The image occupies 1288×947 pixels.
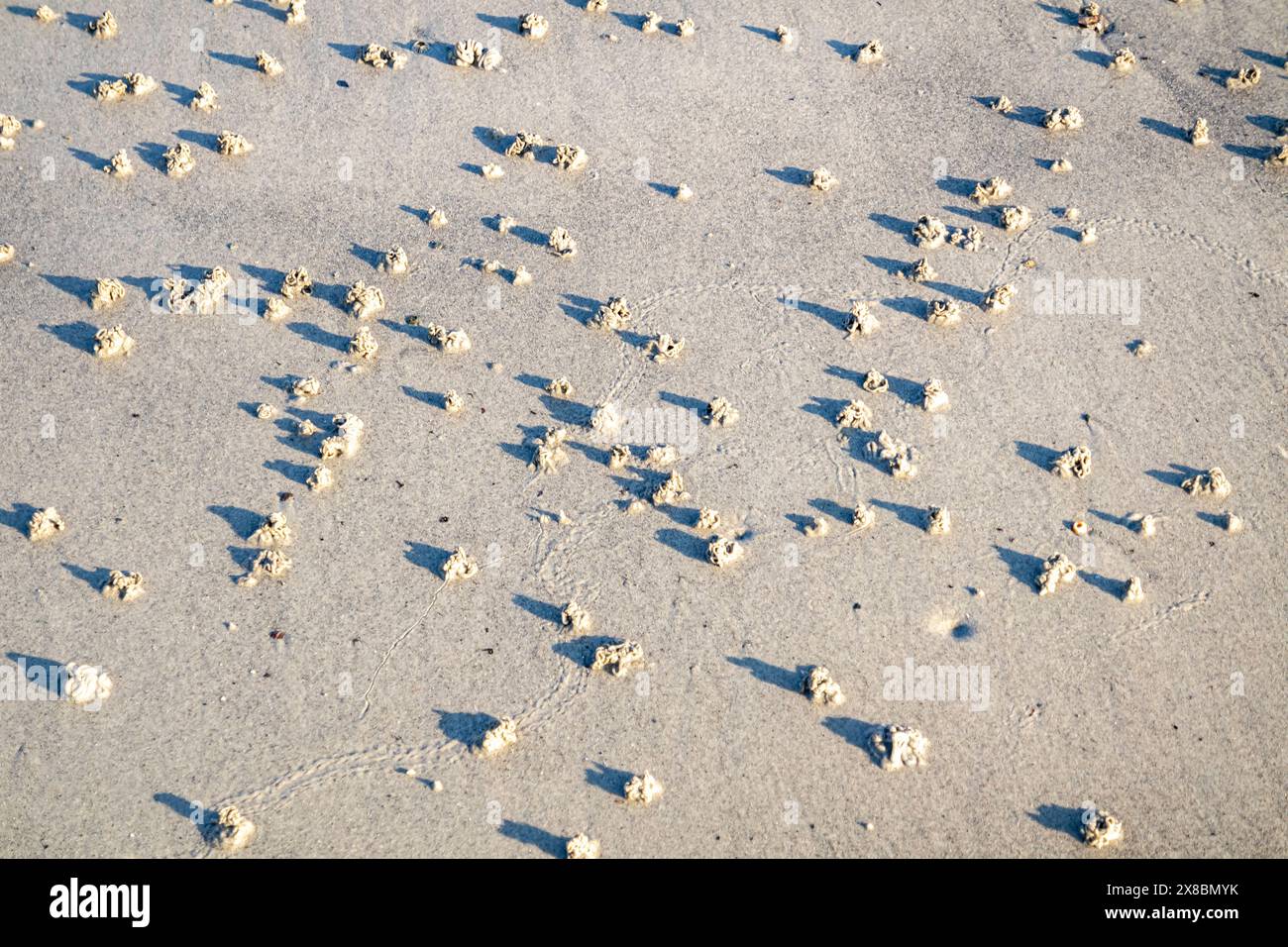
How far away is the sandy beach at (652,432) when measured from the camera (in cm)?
914

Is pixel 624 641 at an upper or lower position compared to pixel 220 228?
lower

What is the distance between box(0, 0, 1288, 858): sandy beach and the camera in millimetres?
9141

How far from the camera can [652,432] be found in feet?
36.3

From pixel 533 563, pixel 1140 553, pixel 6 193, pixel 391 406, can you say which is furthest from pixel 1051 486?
pixel 6 193

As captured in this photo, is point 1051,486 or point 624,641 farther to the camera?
point 1051,486

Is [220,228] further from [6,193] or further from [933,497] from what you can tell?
[933,497]

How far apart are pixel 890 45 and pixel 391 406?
30.4 feet

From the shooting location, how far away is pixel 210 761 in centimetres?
912

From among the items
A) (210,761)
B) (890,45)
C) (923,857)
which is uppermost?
(890,45)

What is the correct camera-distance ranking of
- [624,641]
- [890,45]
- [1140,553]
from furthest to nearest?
[890,45] < [1140,553] < [624,641]

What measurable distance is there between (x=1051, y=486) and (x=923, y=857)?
428cm
